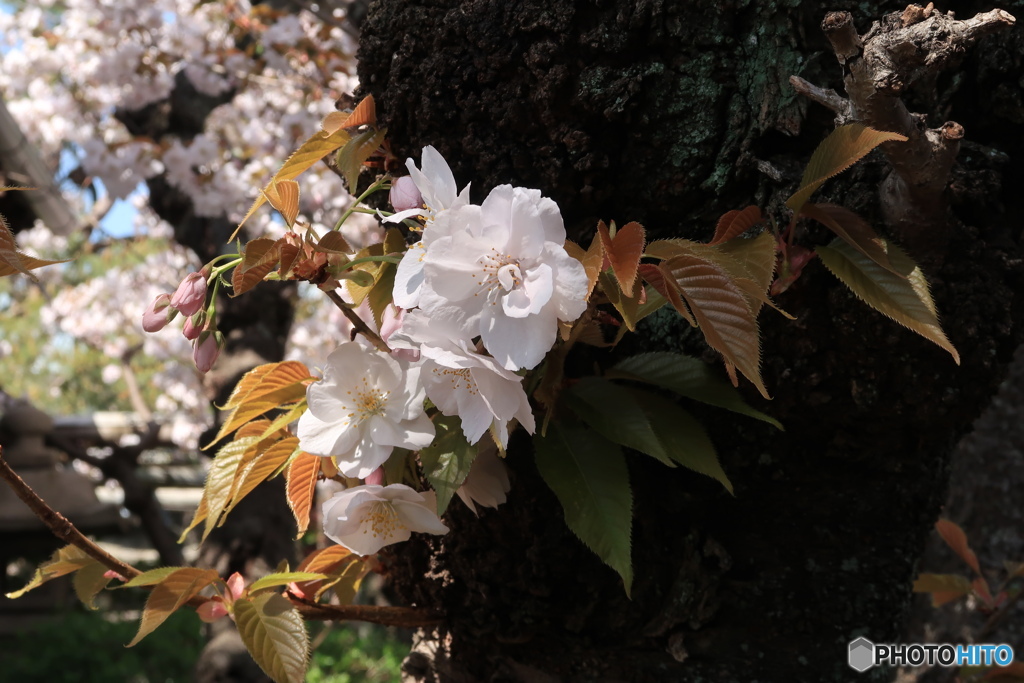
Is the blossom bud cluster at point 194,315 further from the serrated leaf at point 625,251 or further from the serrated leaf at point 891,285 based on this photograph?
the serrated leaf at point 891,285

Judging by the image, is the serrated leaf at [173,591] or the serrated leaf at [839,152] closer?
the serrated leaf at [839,152]

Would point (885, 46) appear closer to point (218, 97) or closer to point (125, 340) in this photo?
point (218, 97)

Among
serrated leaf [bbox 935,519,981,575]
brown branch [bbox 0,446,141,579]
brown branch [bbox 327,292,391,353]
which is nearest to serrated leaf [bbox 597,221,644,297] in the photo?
brown branch [bbox 327,292,391,353]

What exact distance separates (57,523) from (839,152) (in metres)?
0.77

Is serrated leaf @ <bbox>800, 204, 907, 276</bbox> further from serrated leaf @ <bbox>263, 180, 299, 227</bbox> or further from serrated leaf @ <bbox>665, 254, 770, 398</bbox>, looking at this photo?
serrated leaf @ <bbox>263, 180, 299, 227</bbox>

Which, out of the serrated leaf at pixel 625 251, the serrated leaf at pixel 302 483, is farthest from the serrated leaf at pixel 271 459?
the serrated leaf at pixel 625 251

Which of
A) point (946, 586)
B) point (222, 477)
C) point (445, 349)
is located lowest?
point (946, 586)

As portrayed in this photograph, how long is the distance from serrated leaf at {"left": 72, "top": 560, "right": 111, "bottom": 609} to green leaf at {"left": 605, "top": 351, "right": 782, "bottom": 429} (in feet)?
1.87

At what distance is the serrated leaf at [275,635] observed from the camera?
2.42ft

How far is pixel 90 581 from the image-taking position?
2.74ft

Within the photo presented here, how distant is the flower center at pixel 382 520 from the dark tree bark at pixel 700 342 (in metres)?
0.11

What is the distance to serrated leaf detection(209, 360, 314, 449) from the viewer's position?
2.63 feet

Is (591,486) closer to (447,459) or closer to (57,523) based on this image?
(447,459)

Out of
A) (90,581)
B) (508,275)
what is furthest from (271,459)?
(508,275)
